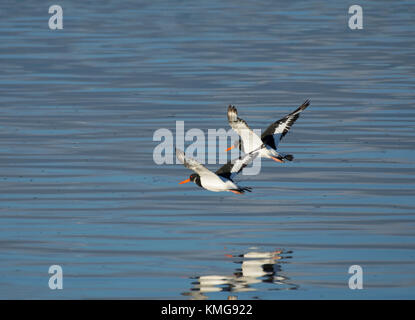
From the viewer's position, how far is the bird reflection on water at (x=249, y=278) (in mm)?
13172

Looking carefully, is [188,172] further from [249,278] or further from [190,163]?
[249,278]

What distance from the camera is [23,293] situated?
13.2 meters

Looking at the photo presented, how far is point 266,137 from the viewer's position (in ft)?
66.3

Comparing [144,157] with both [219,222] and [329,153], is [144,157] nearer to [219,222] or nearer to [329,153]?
[329,153]

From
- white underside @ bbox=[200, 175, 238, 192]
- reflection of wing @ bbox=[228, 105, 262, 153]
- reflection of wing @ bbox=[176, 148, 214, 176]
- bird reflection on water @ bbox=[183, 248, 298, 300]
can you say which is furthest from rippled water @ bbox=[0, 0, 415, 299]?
reflection of wing @ bbox=[176, 148, 214, 176]

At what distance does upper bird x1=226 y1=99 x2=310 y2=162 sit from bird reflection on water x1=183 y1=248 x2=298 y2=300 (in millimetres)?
4848

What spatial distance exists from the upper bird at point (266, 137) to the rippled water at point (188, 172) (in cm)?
52

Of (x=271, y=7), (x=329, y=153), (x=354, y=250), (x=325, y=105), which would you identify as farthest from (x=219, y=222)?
(x=271, y=7)

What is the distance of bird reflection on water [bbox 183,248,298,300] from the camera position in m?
13.2

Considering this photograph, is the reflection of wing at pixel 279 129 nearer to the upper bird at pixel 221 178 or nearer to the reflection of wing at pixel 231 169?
the reflection of wing at pixel 231 169

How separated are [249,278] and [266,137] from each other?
6.93m

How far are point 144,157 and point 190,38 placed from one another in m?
21.4

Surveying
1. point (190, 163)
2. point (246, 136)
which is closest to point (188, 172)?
point (246, 136)

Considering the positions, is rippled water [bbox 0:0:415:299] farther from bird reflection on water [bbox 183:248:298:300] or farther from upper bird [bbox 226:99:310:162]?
upper bird [bbox 226:99:310:162]
